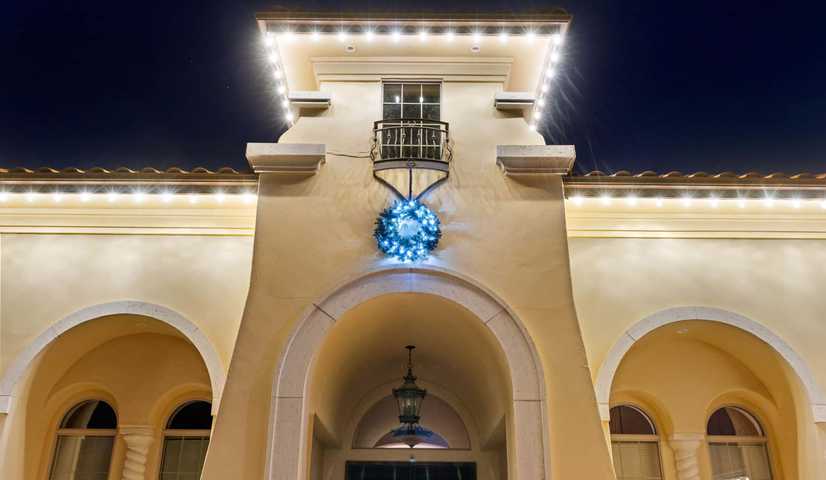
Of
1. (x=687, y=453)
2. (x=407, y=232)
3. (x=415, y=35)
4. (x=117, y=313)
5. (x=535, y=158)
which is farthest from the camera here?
(x=687, y=453)

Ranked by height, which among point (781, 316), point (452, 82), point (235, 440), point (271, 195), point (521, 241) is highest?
point (452, 82)

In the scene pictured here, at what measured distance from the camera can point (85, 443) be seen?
1055 centimetres

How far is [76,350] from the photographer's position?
10156 millimetres

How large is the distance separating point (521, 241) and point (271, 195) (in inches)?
139

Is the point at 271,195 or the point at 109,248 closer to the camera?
the point at 271,195

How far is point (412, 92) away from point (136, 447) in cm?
723

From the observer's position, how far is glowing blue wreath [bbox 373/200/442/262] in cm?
841

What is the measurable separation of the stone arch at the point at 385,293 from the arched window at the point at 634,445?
351 cm

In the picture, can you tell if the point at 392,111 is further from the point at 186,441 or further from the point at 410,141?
the point at 186,441

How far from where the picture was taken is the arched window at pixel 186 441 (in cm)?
Result: 1045

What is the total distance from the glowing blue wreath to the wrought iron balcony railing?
2.71ft

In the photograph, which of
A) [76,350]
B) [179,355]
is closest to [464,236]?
[179,355]

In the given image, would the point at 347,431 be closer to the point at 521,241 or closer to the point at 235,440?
the point at 235,440

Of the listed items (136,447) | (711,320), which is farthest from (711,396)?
(136,447)
